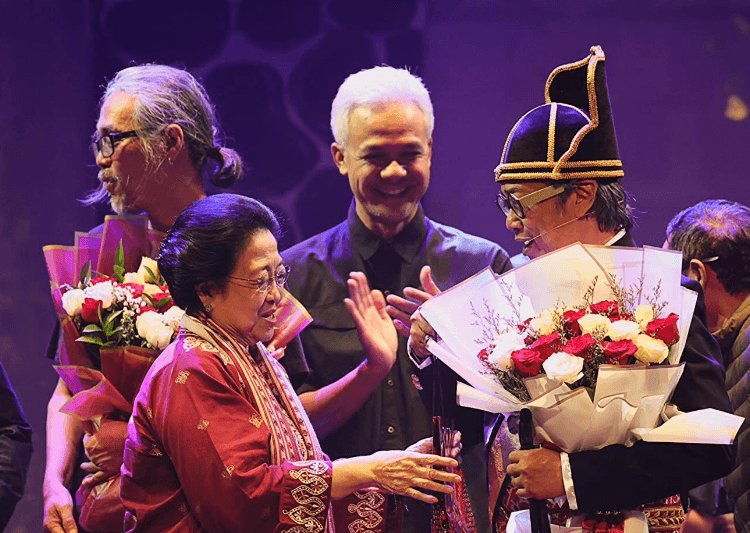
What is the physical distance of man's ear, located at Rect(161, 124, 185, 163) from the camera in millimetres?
3156

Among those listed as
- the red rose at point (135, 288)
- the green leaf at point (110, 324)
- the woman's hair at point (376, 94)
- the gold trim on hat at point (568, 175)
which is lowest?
the green leaf at point (110, 324)

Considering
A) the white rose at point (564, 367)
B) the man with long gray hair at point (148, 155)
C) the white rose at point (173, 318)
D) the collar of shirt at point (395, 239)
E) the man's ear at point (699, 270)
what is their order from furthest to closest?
the collar of shirt at point (395, 239), the man's ear at point (699, 270), the man with long gray hair at point (148, 155), the white rose at point (173, 318), the white rose at point (564, 367)

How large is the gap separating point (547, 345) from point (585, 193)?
56cm

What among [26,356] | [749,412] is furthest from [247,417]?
[26,356]

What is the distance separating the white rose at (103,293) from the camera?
2.77 m

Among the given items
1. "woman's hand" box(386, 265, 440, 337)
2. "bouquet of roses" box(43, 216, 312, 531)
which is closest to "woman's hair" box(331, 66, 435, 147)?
"woman's hand" box(386, 265, 440, 337)

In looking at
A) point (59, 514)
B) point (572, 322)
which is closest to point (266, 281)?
point (572, 322)

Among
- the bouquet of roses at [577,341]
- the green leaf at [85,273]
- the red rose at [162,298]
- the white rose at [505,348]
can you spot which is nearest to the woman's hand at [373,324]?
the red rose at [162,298]

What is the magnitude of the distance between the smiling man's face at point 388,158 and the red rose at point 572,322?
129 cm

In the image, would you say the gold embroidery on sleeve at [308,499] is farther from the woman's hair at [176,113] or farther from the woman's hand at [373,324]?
the woman's hair at [176,113]

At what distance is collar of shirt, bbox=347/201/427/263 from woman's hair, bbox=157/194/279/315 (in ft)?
3.71

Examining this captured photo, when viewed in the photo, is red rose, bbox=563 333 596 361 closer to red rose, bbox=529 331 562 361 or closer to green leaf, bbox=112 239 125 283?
red rose, bbox=529 331 562 361

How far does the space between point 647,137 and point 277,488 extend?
3381 mm

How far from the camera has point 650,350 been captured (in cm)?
210
